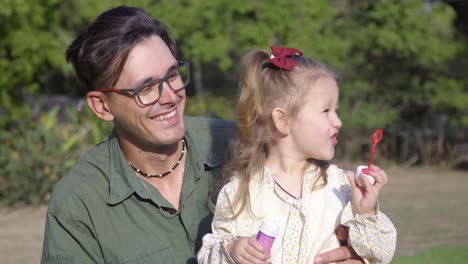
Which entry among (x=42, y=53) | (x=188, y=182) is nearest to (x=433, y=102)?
(x=42, y=53)

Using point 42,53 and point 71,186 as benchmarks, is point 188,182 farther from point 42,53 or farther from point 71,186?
point 42,53

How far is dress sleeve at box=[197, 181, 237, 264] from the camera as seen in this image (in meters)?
3.10

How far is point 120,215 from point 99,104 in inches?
21.7

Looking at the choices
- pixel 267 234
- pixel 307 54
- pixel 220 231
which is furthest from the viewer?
pixel 307 54

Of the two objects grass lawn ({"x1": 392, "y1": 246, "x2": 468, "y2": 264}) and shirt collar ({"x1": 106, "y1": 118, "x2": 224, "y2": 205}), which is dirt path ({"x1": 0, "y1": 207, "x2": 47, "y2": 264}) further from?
shirt collar ({"x1": 106, "y1": 118, "x2": 224, "y2": 205})

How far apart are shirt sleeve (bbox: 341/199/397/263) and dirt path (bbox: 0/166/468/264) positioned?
4.62 meters

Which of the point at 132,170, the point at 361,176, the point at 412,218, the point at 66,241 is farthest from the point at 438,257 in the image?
the point at 66,241

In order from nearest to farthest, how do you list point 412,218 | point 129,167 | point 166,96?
point 166,96
point 129,167
point 412,218

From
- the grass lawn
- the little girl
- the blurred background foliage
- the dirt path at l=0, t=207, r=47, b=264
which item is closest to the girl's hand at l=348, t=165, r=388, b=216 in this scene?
the little girl

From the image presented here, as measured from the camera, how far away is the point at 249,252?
2.89 metres

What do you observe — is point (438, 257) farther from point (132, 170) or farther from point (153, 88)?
point (153, 88)

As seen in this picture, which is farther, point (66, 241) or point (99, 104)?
point (99, 104)

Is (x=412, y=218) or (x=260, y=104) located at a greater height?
(x=260, y=104)

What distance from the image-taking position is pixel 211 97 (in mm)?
15828
